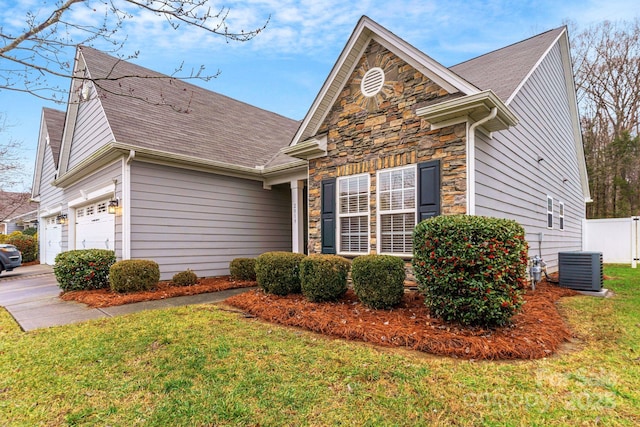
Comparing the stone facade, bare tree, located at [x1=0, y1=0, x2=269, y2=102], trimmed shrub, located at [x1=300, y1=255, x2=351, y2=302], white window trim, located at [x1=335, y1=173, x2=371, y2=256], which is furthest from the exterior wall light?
white window trim, located at [x1=335, y1=173, x2=371, y2=256]

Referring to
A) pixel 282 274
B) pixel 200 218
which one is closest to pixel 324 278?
pixel 282 274

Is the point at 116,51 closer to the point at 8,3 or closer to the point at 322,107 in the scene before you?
the point at 8,3

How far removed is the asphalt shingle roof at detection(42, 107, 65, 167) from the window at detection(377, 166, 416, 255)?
12.4 metres

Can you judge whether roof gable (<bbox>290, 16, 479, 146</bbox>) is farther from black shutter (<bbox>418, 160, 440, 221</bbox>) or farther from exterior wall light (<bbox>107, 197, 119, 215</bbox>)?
exterior wall light (<bbox>107, 197, 119, 215</bbox>)

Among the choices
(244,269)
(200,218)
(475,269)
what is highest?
(200,218)

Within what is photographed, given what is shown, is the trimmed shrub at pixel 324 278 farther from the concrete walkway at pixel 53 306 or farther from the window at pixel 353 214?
the concrete walkway at pixel 53 306

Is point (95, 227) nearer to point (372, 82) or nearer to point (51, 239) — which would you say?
point (51, 239)

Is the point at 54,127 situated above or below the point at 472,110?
above

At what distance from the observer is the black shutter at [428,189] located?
17.9ft

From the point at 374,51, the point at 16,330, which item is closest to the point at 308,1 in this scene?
the point at 374,51

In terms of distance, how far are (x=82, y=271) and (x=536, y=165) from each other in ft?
34.7

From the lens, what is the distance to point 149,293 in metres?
6.60

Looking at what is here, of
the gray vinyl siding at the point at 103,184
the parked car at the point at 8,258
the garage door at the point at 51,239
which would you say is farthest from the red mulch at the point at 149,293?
the garage door at the point at 51,239

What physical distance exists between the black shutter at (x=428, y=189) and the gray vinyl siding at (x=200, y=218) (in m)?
5.64
